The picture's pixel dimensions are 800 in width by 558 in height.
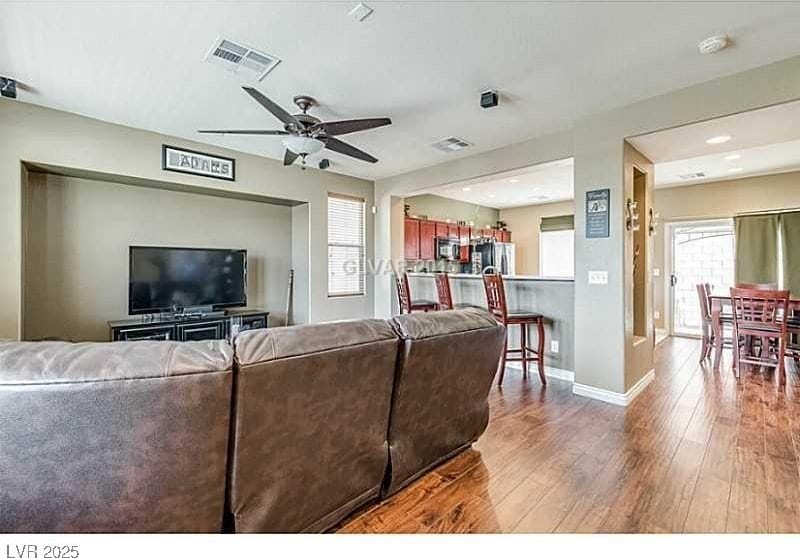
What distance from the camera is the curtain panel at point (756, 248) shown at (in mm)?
5934

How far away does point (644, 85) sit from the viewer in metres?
3.11

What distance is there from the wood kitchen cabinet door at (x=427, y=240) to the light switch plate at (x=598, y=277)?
3.97m

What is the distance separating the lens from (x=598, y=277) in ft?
12.0

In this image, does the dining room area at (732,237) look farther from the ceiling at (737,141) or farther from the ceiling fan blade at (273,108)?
the ceiling fan blade at (273,108)

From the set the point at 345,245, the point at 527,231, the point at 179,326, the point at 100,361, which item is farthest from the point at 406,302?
the point at 527,231

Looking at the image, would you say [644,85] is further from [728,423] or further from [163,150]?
[163,150]

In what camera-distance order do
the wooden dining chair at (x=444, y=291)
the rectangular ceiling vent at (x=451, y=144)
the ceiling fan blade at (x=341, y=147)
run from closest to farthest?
the ceiling fan blade at (x=341, y=147)
the rectangular ceiling vent at (x=451, y=144)
the wooden dining chair at (x=444, y=291)

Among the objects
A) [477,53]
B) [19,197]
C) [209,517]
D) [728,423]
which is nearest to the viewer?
[209,517]

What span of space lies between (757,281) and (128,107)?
8.56m

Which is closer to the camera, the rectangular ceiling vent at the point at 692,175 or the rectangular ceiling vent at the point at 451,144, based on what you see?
the rectangular ceiling vent at the point at 451,144

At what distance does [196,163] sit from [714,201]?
7.80 metres

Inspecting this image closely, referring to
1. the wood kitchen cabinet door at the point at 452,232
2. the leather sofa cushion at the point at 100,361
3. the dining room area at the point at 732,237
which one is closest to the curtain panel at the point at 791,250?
the dining room area at the point at 732,237

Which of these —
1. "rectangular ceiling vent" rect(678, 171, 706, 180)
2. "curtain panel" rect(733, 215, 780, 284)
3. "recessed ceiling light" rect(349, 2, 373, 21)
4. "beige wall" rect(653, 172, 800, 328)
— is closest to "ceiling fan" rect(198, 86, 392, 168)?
"recessed ceiling light" rect(349, 2, 373, 21)

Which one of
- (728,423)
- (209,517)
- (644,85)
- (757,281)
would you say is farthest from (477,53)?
(757,281)
